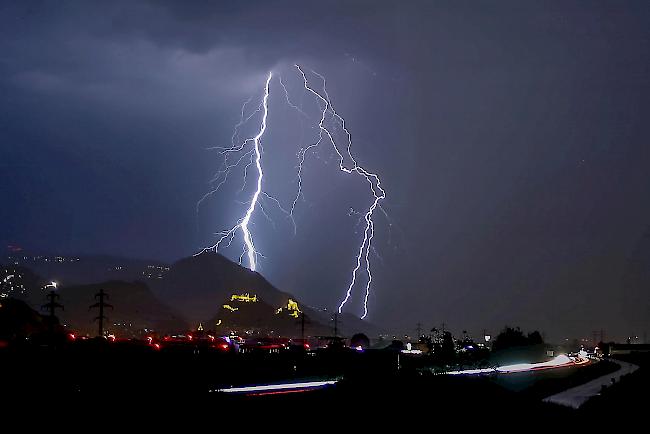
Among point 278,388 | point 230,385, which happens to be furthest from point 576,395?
point 230,385

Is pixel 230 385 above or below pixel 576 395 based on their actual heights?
above

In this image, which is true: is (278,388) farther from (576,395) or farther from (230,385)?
(576,395)

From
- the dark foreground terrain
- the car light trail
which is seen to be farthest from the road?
the car light trail

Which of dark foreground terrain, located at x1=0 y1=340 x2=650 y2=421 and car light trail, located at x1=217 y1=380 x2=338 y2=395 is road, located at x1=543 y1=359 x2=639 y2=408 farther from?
car light trail, located at x1=217 y1=380 x2=338 y2=395

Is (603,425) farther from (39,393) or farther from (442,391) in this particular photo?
(39,393)

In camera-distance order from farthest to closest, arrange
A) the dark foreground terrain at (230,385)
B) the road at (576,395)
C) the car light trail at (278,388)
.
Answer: the road at (576,395) < the car light trail at (278,388) < the dark foreground terrain at (230,385)

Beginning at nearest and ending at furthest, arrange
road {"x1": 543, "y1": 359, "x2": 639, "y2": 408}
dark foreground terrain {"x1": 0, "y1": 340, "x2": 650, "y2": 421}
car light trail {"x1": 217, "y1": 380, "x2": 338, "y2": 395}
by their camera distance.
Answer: dark foreground terrain {"x1": 0, "y1": 340, "x2": 650, "y2": 421} < car light trail {"x1": 217, "y1": 380, "x2": 338, "y2": 395} < road {"x1": 543, "y1": 359, "x2": 639, "y2": 408}

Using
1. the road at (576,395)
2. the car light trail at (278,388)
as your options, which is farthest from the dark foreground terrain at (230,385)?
the road at (576,395)

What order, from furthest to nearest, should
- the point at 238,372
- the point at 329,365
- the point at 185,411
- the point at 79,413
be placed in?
the point at 329,365 → the point at 238,372 → the point at 185,411 → the point at 79,413

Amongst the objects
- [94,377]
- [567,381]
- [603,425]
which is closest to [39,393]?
[94,377]

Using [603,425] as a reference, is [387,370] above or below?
Answer: above

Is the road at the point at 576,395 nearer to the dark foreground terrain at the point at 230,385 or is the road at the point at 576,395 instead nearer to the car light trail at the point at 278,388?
the dark foreground terrain at the point at 230,385
